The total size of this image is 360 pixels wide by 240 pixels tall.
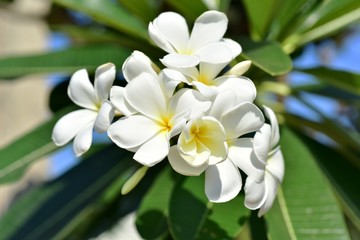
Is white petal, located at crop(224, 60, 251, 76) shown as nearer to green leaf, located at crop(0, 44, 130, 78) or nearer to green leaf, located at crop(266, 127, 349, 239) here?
green leaf, located at crop(266, 127, 349, 239)

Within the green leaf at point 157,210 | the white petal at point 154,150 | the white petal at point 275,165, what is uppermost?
the white petal at point 154,150

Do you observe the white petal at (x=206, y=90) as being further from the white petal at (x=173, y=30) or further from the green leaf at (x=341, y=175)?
the green leaf at (x=341, y=175)

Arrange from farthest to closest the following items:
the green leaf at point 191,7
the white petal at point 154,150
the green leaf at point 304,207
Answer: the green leaf at point 191,7
the green leaf at point 304,207
the white petal at point 154,150

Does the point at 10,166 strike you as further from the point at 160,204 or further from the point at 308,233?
the point at 308,233

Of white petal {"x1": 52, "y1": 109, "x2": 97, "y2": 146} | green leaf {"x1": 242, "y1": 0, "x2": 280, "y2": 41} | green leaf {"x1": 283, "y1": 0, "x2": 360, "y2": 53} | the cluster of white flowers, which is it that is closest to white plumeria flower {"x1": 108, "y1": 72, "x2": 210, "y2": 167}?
the cluster of white flowers

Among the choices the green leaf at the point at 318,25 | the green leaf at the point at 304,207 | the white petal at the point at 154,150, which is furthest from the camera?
the green leaf at the point at 318,25

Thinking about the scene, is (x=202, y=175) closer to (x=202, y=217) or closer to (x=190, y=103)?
(x=202, y=217)

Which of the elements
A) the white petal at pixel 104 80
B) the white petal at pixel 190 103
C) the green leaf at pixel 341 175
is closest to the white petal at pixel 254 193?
the white petal at pixel 190 103

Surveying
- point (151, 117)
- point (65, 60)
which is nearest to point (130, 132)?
point (151, 117)
